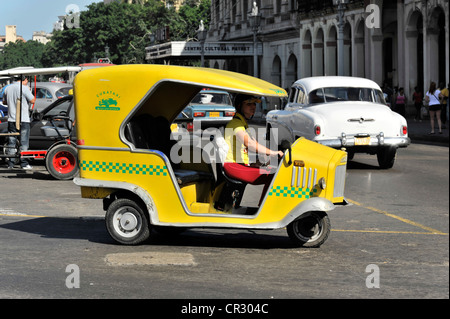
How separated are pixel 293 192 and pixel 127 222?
168cm

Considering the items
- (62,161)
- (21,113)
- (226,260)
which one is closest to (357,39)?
(21,113)

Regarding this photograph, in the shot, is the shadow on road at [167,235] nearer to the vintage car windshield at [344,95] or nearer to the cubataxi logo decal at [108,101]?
the cubataxi logo decal at [108,101]

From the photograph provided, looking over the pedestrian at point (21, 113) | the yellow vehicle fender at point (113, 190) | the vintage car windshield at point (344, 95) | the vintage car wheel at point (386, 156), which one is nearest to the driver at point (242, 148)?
the yellow vehicle fender at point (113, 190)

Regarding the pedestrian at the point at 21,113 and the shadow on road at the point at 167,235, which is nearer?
the shadow on road at the point at 167,235

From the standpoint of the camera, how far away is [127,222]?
8938 mm

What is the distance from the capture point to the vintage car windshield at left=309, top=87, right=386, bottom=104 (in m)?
18.9

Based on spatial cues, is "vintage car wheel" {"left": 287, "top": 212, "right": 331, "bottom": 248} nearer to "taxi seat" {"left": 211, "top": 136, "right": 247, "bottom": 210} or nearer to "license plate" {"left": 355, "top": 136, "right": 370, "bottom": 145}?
"taxi seat" {"left": 211, "top": 136, "right": 247, "bottom": 210}

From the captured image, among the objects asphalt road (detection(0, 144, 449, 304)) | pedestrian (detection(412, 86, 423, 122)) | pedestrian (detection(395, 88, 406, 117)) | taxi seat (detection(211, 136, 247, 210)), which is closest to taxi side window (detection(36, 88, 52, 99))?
pedestrian (detection(395, 88, 406, 117))

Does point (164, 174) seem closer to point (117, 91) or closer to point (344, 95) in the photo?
point (117, 91)

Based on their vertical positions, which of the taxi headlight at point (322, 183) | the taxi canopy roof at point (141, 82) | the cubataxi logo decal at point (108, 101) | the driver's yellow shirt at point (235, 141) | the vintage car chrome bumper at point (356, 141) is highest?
the taxi canopy roof at point (141, 82)

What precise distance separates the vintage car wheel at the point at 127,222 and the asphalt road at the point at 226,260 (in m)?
0.12

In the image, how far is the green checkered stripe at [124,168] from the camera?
29.2 feet

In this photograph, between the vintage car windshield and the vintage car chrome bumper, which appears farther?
the vintage car windshield

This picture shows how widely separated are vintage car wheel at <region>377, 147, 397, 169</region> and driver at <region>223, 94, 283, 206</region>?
30.5ft
